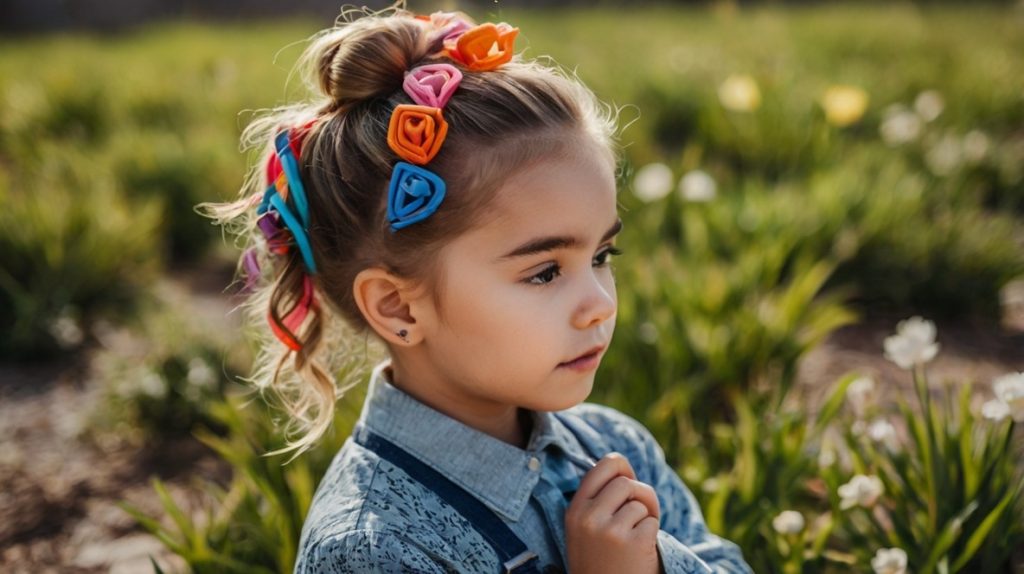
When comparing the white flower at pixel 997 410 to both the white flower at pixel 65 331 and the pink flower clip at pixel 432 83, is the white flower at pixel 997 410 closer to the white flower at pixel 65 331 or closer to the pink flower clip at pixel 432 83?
the pink flower clip at pixel 432 83

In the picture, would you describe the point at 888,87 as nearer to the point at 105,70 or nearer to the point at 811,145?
the point at 811,145

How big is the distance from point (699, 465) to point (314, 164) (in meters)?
1.11

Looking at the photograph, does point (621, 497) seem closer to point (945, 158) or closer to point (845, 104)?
point (845, 104)

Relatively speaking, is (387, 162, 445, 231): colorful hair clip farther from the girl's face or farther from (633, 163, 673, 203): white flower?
(633, 163, 673, 203): white flower

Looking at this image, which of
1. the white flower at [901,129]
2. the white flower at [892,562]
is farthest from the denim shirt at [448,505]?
the white flower at [901,129]

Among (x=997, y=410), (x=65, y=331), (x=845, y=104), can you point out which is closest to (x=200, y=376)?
(x=65, y=331)

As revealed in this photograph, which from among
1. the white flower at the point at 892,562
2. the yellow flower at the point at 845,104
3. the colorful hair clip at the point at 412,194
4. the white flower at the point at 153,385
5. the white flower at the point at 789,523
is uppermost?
the colorful hair clip at the point at 412,194

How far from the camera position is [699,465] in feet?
6.69

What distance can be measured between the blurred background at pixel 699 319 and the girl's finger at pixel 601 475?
0.51 metres

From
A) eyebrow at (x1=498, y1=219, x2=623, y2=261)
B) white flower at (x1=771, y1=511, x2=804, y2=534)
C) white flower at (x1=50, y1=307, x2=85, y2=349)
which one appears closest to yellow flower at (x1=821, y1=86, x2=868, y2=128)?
white flower at (x1=771, y1=511, x2=804, y2=534)

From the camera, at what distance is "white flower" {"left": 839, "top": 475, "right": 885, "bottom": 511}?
172 centimetres

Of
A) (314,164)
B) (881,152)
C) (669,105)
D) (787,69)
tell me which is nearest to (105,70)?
(669,105)

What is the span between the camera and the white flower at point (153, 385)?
2.66 m

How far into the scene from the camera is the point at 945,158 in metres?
3.92
